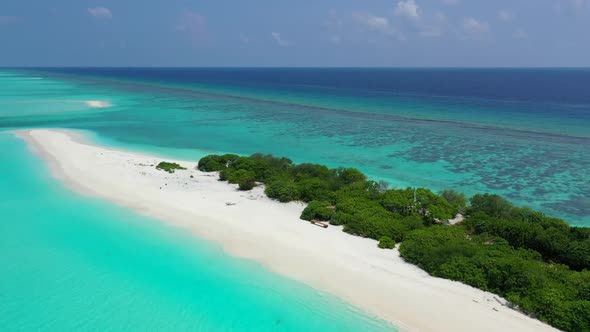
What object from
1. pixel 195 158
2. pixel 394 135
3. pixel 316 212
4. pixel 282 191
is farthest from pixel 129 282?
pixel 394 135

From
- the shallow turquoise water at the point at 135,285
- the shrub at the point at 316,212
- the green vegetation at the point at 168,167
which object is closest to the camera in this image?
the shallow turquoise water at the point at 135,285

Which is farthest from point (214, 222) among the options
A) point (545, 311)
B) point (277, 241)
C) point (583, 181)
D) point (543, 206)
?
point (583, 181)

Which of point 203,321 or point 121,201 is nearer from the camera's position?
point 203,321

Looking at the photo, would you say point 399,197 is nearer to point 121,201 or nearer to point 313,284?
point 313,284

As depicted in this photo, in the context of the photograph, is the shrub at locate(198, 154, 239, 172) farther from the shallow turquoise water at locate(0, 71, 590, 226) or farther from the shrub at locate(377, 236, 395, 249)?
the shrub at locate(377, 236, 395, 249)

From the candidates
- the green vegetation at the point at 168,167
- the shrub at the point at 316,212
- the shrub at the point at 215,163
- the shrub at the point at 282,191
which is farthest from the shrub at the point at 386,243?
the green vegetation at the point at 168,167

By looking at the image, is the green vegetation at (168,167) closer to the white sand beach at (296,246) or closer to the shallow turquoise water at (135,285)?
the white sand beach at (296,246)

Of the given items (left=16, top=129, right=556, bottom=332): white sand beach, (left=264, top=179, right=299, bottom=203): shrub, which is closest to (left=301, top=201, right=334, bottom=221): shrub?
(left=16, top=129, right=556, bottom=332): white sand beach
